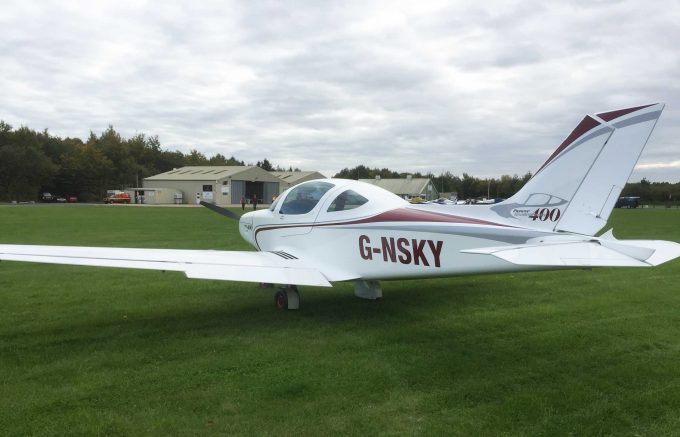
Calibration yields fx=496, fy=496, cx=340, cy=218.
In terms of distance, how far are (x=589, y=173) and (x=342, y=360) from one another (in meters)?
3.45

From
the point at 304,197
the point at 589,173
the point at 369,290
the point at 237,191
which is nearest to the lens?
the point at 589,173

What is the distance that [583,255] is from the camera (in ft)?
13.2

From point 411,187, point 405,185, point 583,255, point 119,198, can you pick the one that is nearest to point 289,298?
point 583,255

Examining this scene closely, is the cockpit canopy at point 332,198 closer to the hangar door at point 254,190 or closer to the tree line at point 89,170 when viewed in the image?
the hangar door at point 254,190

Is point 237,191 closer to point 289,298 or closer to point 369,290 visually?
point 369,290

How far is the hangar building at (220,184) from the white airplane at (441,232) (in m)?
58.7

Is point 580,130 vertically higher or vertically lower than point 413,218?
higher

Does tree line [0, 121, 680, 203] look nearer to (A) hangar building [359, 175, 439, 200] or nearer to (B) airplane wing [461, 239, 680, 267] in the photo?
(A) hangar building [359, 175, 439, 200]

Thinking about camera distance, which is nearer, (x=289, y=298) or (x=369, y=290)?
(x=289, y=298)

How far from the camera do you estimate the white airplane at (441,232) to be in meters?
5.08

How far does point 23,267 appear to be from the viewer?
10.7m

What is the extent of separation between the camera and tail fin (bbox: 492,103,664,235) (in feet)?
17.5

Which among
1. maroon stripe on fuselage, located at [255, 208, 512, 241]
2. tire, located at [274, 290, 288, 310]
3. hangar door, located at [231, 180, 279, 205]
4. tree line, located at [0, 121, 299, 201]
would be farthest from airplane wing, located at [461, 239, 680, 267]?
tree line, located at [0, 121, 299, 201]

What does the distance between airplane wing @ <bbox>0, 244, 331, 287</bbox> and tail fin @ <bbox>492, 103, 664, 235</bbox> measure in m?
2.74
